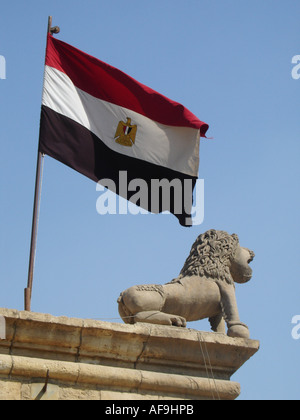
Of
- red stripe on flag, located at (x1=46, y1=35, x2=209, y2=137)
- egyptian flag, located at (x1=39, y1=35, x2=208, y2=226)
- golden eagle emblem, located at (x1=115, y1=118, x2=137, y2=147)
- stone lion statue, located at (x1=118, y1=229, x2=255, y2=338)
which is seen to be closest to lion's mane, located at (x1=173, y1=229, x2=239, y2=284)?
stone lion statue, located at (x1=118, y1=229, x2=255, y2=338)

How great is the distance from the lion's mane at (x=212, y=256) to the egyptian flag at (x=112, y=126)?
919 millimetres

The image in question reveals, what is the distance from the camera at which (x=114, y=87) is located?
12.9 m

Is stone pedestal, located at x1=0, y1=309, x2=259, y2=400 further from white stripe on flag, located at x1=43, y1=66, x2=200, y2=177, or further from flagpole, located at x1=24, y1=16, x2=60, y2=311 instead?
white stripe on flag, located at x1=43, y1=66, x2=200, y2=177

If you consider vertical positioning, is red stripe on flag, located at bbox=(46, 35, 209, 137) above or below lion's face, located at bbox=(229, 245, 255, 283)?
above

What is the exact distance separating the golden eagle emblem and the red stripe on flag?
0.31 metres

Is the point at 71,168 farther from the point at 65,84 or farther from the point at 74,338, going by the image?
the point at 74,338

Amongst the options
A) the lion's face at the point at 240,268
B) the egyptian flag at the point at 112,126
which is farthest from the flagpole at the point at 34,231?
the lion's face at the point at 240,268

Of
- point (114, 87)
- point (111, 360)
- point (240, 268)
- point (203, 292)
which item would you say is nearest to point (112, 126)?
point (114, 87)

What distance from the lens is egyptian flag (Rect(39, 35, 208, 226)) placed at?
12.0 meters

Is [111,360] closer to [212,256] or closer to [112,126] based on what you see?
[212,256]

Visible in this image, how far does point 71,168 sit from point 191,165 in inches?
79.1

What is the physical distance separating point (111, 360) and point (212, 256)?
86.6 inches

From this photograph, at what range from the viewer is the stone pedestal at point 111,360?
9.36 metres

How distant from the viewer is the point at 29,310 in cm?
1010
